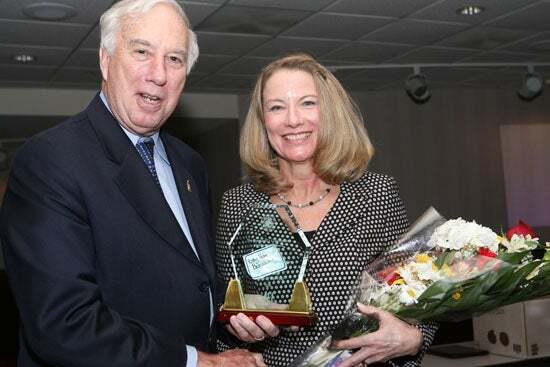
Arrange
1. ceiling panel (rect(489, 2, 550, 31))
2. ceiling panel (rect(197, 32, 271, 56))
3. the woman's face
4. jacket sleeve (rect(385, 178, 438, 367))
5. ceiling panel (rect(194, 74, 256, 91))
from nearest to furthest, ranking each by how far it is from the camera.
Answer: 1. jacket sleeve (rect(385, 178, 438, 367))
2. the woman's face
3. ceiling panel (rect(489, 2, 550, 31))
4. ceiling panel (rect(197, 32, 271, 56))
5. ceiling panel (rect(194, 74, 256, 91))

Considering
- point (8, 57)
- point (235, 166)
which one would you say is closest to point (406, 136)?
point (235, 166)

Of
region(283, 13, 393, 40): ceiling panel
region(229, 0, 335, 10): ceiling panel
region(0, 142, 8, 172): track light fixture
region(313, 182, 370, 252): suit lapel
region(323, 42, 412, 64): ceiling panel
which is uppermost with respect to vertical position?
region(323, 42, 412, 64): ceiling panel

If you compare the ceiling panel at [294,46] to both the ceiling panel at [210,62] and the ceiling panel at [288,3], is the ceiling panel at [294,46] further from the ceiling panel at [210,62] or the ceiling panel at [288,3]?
the ceiling panel at [288,3]

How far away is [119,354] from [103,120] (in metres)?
0.63

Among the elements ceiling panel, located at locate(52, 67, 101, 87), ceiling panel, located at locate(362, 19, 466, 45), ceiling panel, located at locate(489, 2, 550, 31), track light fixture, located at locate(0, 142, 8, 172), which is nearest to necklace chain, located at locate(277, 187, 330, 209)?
ceiling panel, located at locate(362, 19, 466, 45)

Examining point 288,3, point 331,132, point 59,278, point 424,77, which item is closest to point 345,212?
point 331,132

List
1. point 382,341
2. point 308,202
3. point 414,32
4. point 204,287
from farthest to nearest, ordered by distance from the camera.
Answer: point 414,32 → point 308,202 → point 204,287 → point 382,341

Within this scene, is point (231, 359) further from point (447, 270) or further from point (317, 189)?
point (317, 189)

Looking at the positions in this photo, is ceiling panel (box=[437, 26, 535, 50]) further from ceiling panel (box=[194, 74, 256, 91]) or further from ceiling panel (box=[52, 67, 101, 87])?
ceiling panel (box=[52, 67, 101, 87])

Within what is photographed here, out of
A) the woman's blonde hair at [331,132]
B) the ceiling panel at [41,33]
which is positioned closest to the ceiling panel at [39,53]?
the ceiling panel at [41,33]

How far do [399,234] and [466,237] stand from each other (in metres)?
0.49

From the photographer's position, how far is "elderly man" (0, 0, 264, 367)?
1.59 metres

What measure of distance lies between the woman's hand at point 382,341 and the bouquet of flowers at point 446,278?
2 centimetres

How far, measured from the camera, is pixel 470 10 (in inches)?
234
